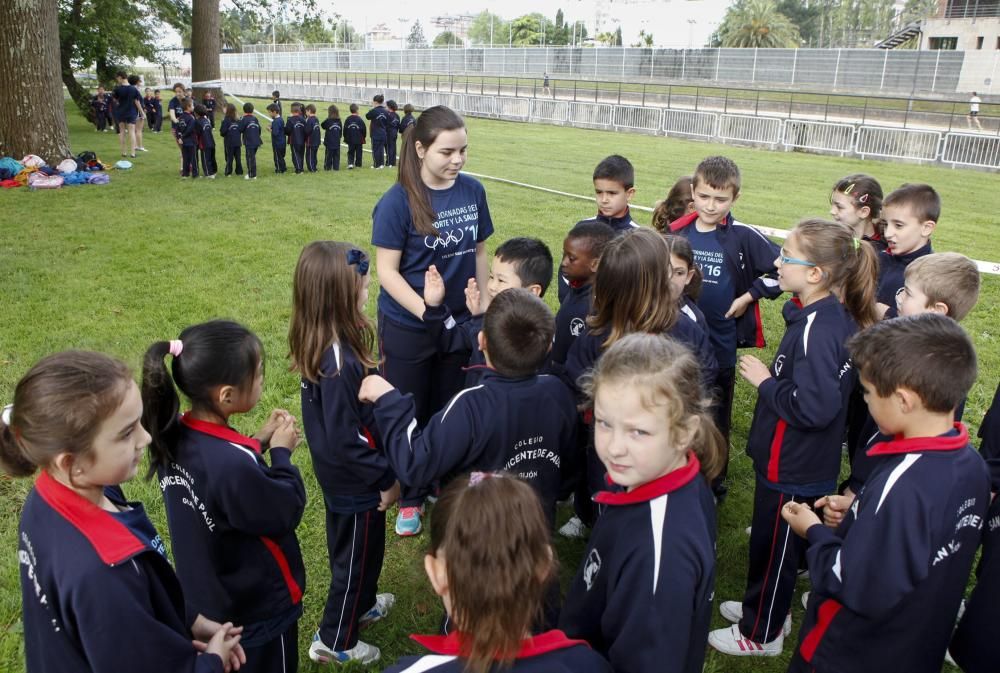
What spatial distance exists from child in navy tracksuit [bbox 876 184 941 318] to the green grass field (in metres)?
1.49

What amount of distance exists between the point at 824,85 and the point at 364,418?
3607 centimetres

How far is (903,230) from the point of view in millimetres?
4078

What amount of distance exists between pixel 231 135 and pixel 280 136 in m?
1.15

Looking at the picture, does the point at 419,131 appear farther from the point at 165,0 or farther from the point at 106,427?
the point at 165,0

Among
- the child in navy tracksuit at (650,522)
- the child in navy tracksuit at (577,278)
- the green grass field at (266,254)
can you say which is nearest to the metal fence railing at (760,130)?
the green grass field at (266,254)

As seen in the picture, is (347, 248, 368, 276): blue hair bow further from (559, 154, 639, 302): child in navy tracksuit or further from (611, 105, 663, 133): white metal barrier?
(611, 105, 663, 133): white metal barrier

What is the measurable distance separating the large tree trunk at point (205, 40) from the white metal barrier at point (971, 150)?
23.4 meters

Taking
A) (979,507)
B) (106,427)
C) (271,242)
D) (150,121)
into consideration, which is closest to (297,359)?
(106,427)

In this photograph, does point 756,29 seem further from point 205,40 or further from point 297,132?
point 297,132

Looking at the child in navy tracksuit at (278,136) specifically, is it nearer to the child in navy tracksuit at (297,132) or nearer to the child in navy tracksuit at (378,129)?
the child in navy tracksuit at (297,132)

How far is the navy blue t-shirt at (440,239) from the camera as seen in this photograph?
143 inches

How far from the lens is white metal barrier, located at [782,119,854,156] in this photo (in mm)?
20906

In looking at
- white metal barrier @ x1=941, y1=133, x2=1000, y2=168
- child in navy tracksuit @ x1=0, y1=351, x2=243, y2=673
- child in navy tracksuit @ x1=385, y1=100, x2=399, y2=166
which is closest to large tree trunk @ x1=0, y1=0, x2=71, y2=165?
child in navy tracksuit @ x1=385, y1=100, x2=399, y2=166

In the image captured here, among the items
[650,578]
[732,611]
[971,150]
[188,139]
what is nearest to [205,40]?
[188,139]
